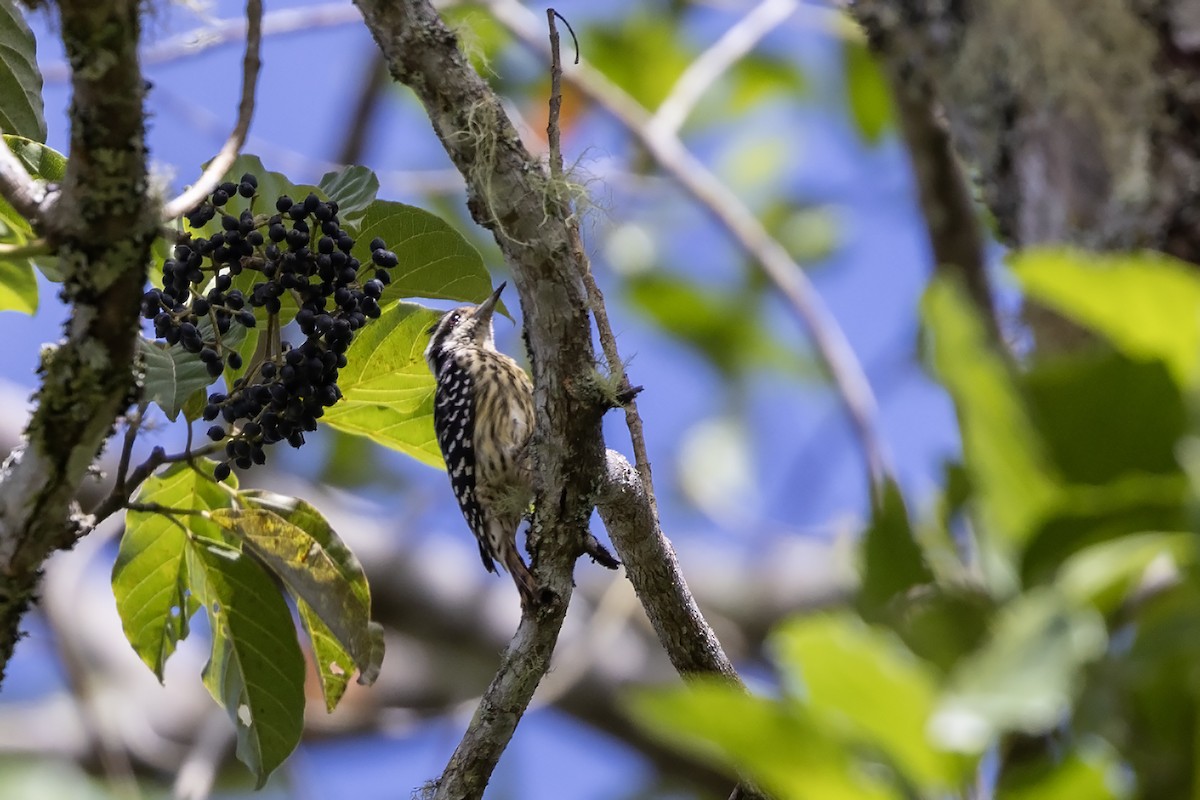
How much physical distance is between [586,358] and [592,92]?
123 inches

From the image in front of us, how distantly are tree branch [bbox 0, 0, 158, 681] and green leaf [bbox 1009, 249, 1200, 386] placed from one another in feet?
3.71

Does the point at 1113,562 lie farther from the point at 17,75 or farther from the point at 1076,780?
the point at 17,75

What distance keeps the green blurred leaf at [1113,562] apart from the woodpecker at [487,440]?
2654mm

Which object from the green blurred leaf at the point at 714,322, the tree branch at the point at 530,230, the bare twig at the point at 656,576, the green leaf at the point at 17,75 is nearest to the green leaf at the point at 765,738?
the tree branch at the point at 530,230

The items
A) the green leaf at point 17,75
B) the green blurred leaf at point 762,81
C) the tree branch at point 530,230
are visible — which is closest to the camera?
the tree branch at point 530,230

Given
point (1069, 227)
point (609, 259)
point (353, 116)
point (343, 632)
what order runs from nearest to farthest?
point (343, 632) → point (1069, 227) → point (353, 116) → point (609, 259)

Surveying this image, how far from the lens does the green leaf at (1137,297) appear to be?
2.56 feet

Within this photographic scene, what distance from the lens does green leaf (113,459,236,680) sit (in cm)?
244

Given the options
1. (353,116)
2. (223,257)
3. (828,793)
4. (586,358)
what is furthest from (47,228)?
(353,116)

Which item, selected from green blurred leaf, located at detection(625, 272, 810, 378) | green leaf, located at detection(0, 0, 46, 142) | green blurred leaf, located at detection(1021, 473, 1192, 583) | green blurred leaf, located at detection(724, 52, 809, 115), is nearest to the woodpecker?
green leaf, located at detection(0, 0, 46, 142)

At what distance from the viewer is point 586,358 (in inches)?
A: 78.2

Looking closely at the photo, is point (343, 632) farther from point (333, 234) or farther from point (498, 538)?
point (498, 538)

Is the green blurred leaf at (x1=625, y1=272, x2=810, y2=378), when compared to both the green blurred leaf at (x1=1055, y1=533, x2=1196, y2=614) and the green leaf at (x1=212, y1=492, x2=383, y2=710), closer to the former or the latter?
the green leaf at (x1=212, y1=492, x2=383, y2=710)

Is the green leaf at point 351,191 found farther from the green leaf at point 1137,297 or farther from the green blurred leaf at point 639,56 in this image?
the green blurred leaf at point 639,56
